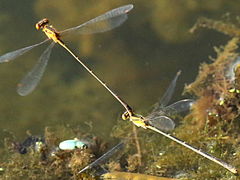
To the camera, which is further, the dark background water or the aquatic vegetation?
the dark background water

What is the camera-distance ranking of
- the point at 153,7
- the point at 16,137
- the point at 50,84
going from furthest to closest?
the point at 153,7 < the point at 50,84 < the point at 16,137

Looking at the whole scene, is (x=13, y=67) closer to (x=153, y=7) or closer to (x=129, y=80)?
(x=129, y=80)

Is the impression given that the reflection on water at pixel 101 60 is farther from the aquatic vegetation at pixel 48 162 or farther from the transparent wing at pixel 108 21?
the transparent wing at pixel 108 21

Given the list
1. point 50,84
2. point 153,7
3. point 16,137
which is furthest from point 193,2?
point 16,137

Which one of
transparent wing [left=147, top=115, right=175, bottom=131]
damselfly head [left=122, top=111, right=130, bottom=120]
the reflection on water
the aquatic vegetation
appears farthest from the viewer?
the reflection on water

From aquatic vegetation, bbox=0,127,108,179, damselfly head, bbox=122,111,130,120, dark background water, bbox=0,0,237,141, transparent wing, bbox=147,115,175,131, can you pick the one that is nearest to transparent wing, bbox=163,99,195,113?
transparent wing, bbox=147,115,175,131

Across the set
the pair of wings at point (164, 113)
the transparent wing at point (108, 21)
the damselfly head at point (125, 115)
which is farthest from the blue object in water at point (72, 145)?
the transparent wing at point (108, 21)

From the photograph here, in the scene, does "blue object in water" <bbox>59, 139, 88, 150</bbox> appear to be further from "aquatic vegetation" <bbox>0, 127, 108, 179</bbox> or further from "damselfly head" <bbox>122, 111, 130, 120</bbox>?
"damselfly head" <bbox>122, 111, 130, 120</bbox>

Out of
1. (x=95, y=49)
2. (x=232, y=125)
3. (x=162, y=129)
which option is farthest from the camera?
(x=95, y=49)

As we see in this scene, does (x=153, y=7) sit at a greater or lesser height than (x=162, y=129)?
greater
